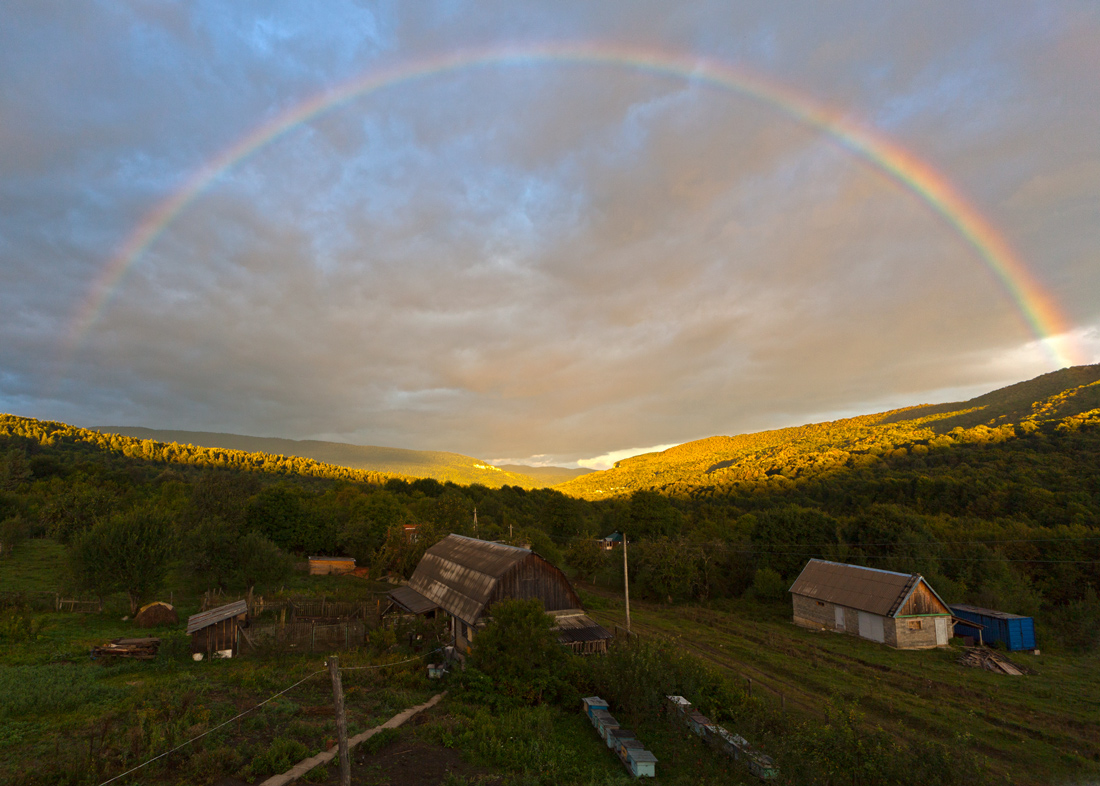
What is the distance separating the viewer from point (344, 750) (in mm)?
9711

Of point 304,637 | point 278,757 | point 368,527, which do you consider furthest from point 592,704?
point 368,527

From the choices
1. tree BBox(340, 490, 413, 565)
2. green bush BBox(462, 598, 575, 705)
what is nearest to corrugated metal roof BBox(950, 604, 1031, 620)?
green bush BBox(462, 598, 575, 705)

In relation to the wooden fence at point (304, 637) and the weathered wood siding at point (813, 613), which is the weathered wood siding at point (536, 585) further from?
the weathered wood siding at point (813, 613)

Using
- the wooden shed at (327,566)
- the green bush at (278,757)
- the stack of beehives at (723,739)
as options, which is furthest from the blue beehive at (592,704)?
the wooden shed at (327,566)

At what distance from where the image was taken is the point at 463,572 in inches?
1139

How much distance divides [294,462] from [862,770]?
20297cm

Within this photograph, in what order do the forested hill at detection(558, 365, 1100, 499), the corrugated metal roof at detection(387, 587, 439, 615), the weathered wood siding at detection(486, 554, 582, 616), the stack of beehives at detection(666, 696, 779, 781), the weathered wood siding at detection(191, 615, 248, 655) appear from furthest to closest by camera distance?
the forested hill at detection(558, 365, 1100, 499) → the corrugated metal roof at detection(387, 587, 439, 615) → the weathered wood siding at detection(486, 554, 582, 616) → the weathered wood siding at detection(191, 615, 248, 655) → the stack of beehives at detection(666, 696, 779, 781)

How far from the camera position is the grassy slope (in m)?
15.7

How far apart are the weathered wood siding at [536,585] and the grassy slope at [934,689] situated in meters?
8.49

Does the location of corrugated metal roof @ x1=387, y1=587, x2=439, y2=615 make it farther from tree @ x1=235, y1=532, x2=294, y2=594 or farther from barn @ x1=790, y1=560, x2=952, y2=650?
barn @ x1=790, y1=560, x2=952, y2=650

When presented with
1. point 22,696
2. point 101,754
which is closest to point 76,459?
point 22,696

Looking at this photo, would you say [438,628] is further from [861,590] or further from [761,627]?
[861,590]

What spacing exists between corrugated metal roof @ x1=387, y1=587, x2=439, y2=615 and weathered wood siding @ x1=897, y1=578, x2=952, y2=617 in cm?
2978

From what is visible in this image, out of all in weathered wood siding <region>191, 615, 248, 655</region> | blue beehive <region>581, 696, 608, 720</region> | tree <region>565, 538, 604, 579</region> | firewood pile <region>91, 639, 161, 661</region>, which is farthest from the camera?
tree <region>565, 538, 604, 579</region>
